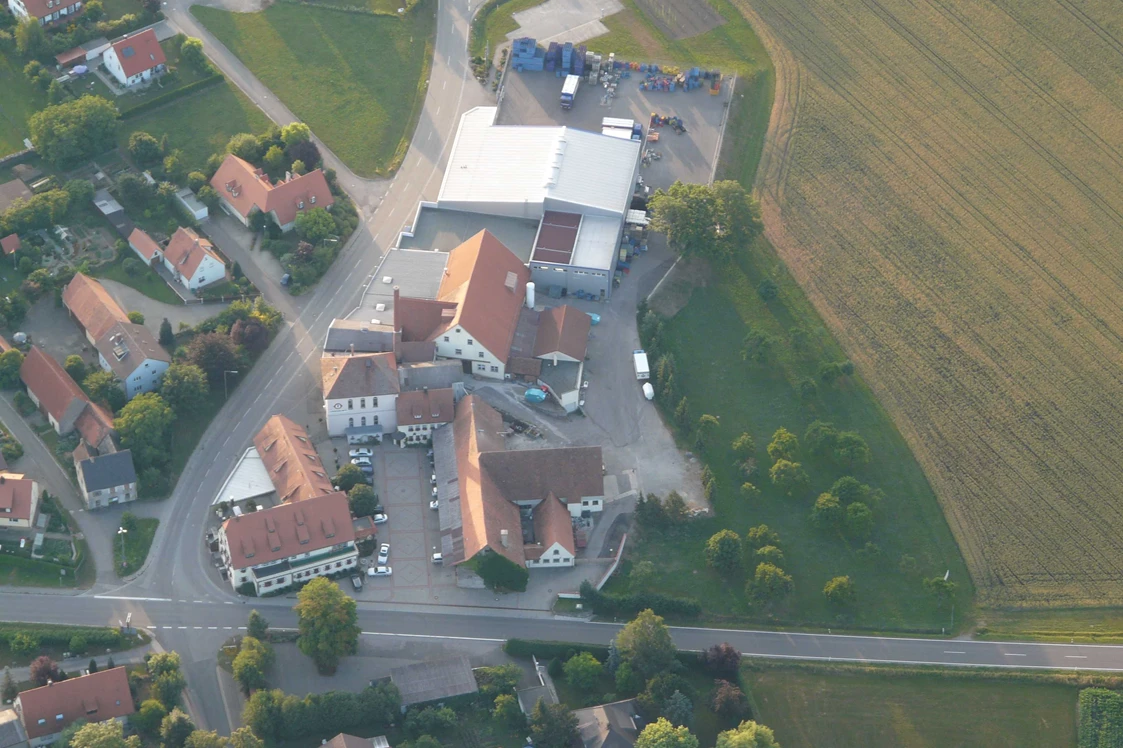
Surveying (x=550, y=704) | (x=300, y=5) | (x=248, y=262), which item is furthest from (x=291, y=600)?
(x=300, y=5)

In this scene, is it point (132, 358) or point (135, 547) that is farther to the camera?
point (132, 358)

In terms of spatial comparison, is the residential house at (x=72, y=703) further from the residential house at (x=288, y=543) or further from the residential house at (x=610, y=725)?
the residential house at (x=610, y=725)

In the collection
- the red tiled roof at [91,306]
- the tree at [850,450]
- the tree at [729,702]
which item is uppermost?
the tree at [850,450]

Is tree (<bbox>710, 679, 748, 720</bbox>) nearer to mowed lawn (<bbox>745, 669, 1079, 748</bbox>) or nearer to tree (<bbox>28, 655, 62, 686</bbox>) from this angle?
mowed lawn (<bbox>745, 669, 1079, 748</bbox>)

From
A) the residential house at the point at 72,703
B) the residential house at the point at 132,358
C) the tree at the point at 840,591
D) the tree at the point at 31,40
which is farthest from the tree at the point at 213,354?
the tree at the point at 840,591

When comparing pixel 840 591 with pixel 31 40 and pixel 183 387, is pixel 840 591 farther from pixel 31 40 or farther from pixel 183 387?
pixel 31 40

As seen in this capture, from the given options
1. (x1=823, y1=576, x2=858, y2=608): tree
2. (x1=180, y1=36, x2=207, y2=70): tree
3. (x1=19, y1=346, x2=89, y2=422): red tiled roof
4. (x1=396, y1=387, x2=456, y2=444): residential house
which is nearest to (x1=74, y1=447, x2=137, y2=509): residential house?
(x1=19, y1=346, x2=89, y2=422): red tiled roof

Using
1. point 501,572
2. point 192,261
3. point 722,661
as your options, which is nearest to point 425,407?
point 501,572
